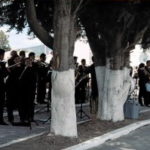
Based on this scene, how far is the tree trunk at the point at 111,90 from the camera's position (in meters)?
13.9

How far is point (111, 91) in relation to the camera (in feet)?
45.7

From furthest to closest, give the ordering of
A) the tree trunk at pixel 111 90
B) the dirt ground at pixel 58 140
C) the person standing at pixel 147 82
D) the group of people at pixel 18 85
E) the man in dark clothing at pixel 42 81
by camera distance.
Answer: the person standing at pixel 147 82 < the man in dark clothing at pixel 42 81 < the tree trunk at pixel 111 90 < the group of people at pixel 18 85 < the dirt ground at pixel 58 140

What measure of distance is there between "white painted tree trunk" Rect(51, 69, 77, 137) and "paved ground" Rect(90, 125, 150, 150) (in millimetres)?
828

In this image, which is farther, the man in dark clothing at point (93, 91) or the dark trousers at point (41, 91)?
the dark trousers at point (41, 91)

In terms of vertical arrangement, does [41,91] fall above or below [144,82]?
below

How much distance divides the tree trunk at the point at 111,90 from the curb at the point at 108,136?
0.69 metres

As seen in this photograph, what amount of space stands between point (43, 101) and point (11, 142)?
795 centimetres

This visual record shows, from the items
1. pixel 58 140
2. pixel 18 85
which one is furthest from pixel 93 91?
pixel 58 140

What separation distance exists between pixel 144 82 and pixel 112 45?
7237 millimetres

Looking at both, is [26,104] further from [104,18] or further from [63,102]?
[104,18]

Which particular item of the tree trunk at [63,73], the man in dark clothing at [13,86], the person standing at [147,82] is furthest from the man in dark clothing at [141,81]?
the tree trunk at [63,73]

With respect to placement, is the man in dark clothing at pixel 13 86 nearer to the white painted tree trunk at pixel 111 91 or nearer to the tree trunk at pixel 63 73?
the tree trunk at pixel 63 73

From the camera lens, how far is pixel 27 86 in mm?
12422

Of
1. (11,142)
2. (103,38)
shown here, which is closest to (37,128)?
(11,142)
